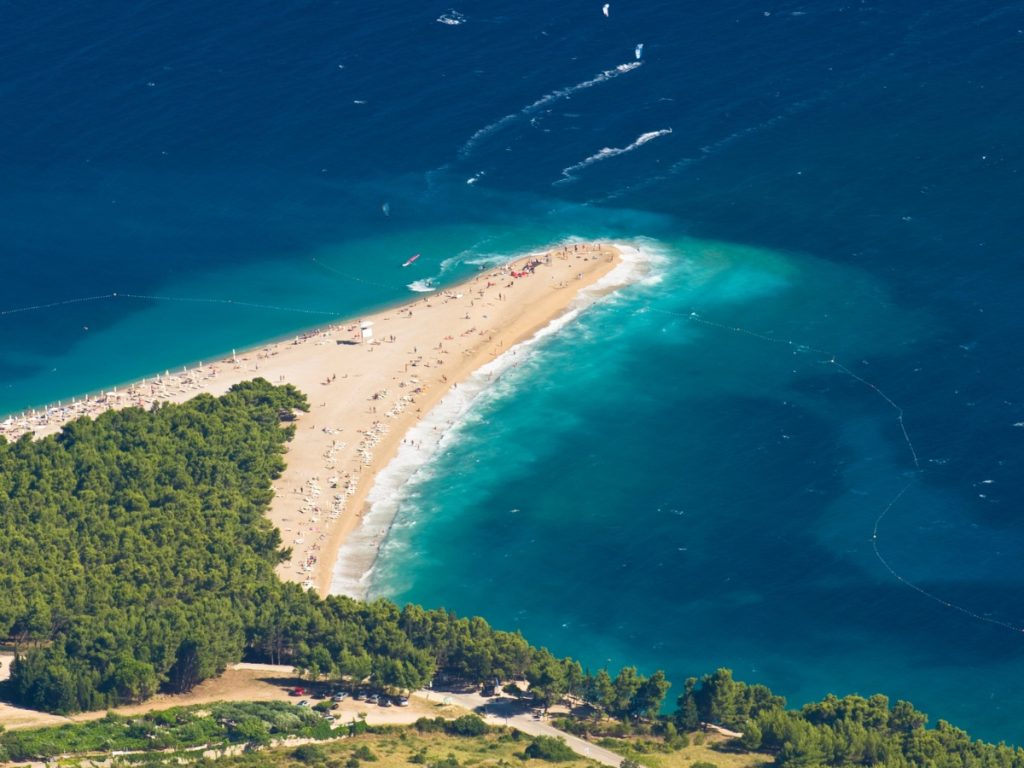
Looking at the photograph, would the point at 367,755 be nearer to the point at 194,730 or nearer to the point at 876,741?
the point at 194,730

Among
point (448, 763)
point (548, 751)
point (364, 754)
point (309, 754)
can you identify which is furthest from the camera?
point (548, 751)

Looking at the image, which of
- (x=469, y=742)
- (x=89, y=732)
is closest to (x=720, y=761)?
(x=469, y=742)

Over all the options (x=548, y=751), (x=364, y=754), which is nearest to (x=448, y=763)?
(x=364, y=754)

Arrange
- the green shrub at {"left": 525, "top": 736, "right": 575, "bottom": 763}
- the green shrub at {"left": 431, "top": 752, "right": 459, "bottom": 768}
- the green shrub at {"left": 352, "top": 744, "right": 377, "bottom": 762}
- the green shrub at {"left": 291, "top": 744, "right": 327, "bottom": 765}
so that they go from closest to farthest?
1. the green shrub at {"left": 431, "top": 752, "right": 459, "bottom": 768}
2. the green shrub at {"left": 291, "top": 744, "right": 327, "bottom": 765}
3. the green shrub at {"left": 352, "top": 744, "right": 377, "bottom": 762}
4. the green shrub at {"left": 525, "top": 736, "right": 575, "bottom": 763}

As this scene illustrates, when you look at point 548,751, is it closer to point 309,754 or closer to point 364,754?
point 364,754

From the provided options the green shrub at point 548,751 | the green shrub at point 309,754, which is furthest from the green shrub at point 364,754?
the green shrub at point 548,751

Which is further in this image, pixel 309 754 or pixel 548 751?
pixel 548 751

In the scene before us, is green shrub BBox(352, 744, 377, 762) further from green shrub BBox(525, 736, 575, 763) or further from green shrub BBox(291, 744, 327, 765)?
green shrub BBox(525, 736, 575, 763)

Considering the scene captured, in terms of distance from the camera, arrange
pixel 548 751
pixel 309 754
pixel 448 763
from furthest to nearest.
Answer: pixel 548 751, pixel 309 754, pixel 448 763

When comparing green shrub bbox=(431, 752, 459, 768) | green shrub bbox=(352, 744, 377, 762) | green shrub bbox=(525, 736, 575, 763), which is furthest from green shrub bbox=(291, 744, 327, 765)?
green shrub bbox=(525, 736, 575, 763)

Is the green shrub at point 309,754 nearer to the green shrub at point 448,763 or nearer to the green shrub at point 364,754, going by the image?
the green shrub at point 364,754

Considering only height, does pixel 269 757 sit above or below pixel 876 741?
below
